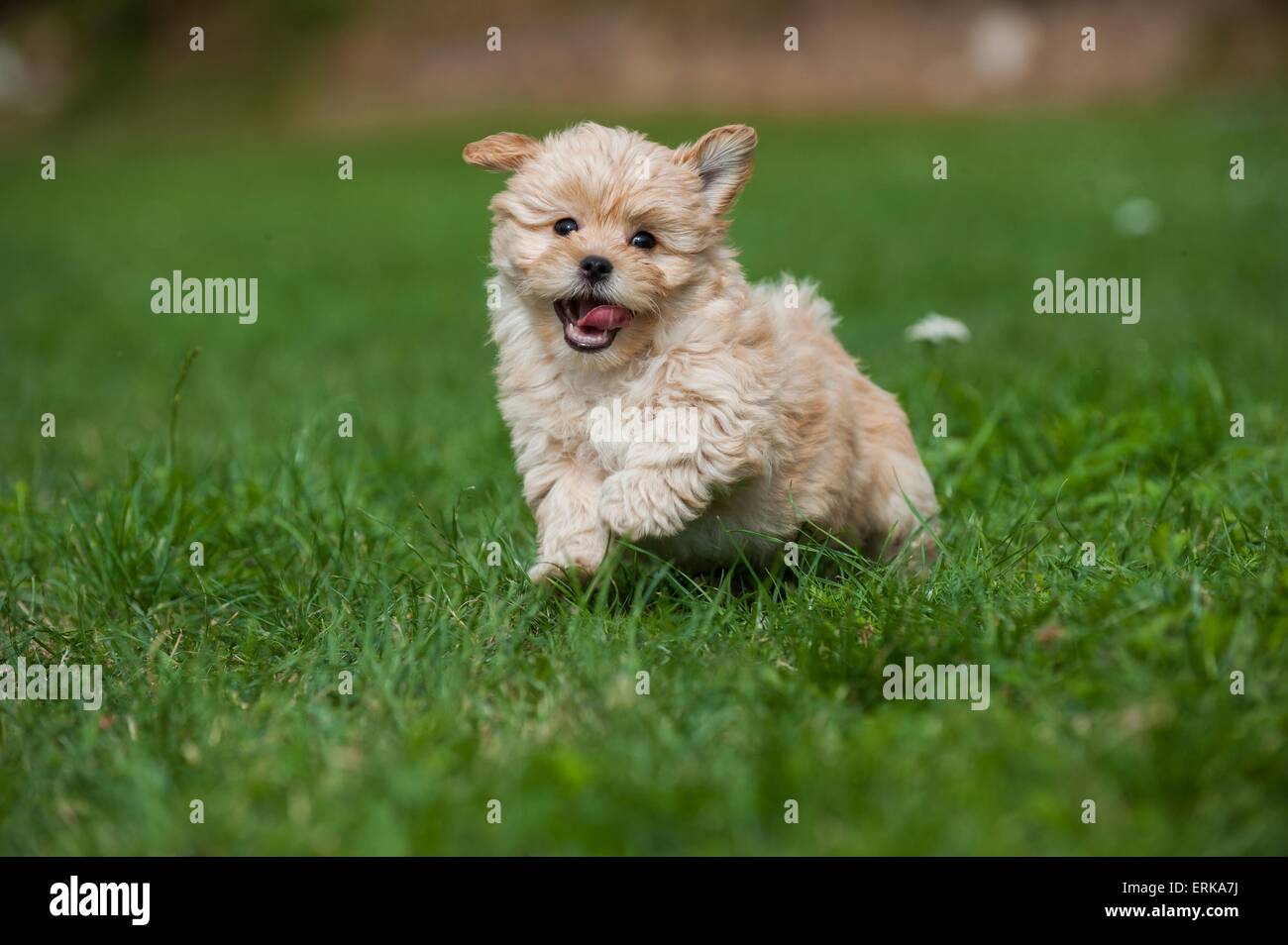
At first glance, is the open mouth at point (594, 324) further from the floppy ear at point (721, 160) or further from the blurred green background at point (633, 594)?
the blurred green background at point (633, 594)

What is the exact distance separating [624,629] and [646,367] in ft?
2.06

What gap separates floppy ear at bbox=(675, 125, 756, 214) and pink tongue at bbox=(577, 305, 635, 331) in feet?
1.18

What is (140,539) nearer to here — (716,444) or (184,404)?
(716,444)

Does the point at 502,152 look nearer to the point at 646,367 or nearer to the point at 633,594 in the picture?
the point at 646,367

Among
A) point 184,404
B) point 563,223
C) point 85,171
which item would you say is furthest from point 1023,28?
point 563,223

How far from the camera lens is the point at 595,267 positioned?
2.98 meters

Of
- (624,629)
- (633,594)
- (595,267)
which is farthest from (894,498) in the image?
(595,267)

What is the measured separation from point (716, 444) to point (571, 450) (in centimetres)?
41

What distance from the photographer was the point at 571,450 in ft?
10.5

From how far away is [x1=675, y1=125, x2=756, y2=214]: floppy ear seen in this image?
319 centimetres

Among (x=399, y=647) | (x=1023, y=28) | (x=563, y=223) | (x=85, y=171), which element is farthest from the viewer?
(x=1023, y=28)

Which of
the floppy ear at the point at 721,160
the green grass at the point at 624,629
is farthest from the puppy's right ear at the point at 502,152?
the green grass at the point at 624,629

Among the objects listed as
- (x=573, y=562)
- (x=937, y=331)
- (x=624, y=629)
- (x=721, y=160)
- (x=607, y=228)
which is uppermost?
(x=721, y=160)
